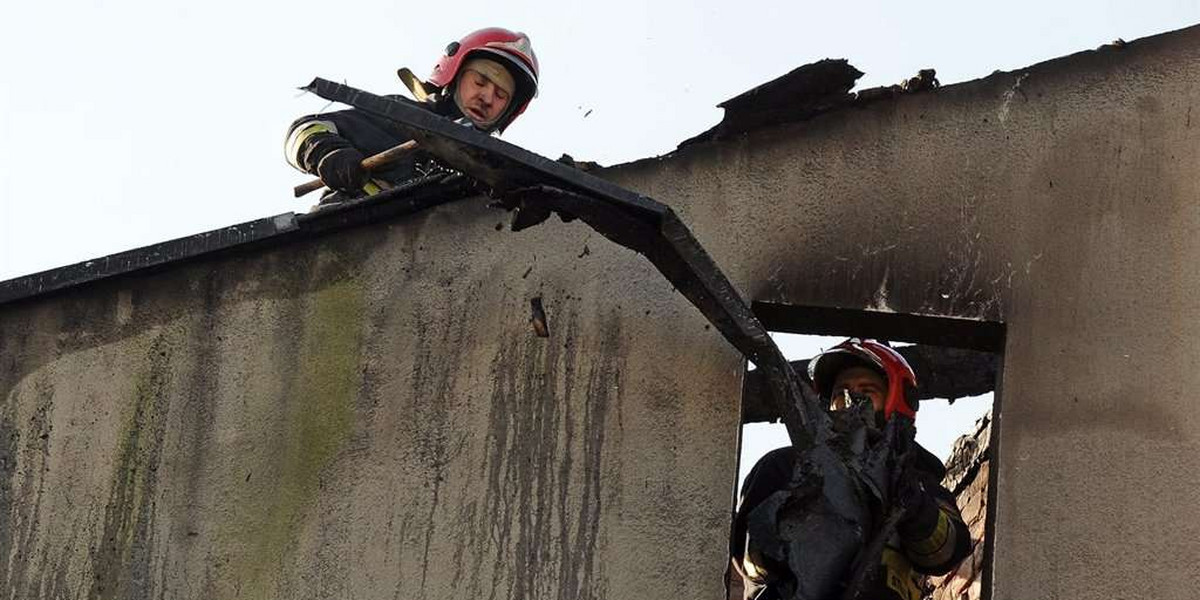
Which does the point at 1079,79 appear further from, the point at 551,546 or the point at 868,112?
the point at 551,546

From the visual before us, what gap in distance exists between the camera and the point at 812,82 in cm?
864

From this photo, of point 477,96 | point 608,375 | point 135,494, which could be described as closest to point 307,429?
point 135,494

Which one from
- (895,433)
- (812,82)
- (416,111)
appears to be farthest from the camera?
(812,82)

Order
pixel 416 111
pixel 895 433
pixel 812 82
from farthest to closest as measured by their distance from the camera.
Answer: pixel 812 82 → pixel 895 433 → pixel 416 111

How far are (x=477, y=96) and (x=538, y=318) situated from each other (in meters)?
2.70

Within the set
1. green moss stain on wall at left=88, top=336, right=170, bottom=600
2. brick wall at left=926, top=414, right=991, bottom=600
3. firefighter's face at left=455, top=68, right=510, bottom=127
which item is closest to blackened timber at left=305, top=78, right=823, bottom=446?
green moss stain on wall at left=88, top=336, right=170, bottom=600

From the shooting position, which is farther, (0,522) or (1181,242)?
(0,522)

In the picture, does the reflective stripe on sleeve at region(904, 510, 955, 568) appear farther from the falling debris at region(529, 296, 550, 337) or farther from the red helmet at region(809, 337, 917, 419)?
the falling debris at region(529, 296, 550, 337)

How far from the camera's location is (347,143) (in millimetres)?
10055

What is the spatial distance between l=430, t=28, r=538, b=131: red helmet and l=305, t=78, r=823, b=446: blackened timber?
324cm

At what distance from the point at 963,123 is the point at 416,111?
2.13 m

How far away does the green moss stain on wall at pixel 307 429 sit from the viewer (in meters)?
8.50

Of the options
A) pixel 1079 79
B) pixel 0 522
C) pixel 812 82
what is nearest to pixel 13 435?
pixel 0 522

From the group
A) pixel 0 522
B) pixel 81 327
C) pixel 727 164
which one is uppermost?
pixel 727 164
